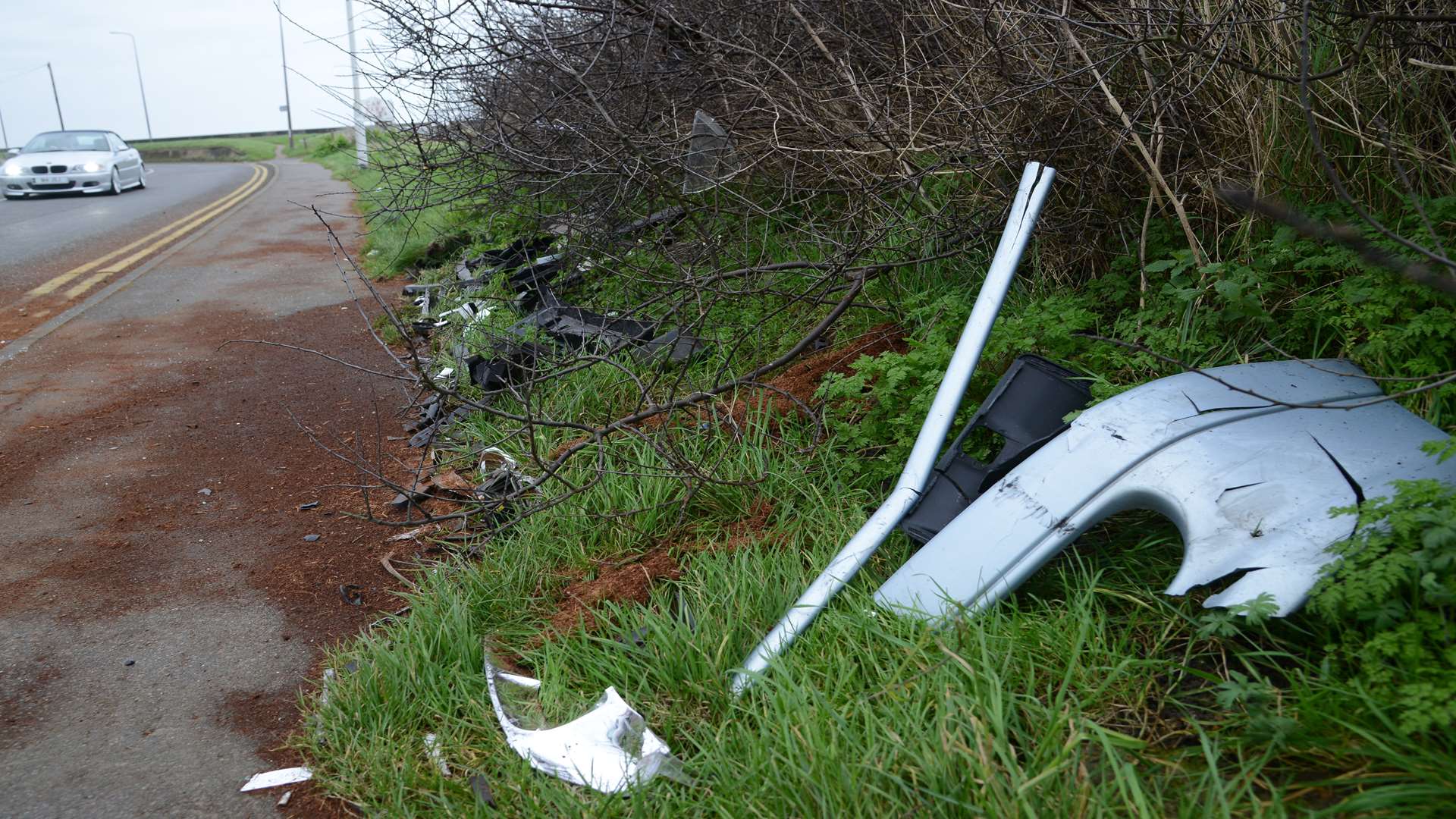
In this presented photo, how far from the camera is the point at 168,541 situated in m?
3.94

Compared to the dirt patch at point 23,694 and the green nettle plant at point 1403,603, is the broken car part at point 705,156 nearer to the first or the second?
the dirt patch at point 23,694

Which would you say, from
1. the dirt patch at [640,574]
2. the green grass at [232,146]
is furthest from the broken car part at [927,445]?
the green grass at [232,146]

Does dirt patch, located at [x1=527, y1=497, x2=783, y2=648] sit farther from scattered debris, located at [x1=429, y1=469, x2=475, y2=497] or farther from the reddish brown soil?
scattered debris, located at [x1=429, y1=469, x2=475, y2=497]

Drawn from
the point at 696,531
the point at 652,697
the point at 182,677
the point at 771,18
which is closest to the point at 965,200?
the point at 771,18

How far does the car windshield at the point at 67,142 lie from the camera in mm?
19000

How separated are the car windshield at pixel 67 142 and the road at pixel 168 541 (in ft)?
43.3

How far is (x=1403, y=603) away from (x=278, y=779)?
8.68 ft

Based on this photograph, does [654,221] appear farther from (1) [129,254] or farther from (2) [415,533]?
(1) [129,254]

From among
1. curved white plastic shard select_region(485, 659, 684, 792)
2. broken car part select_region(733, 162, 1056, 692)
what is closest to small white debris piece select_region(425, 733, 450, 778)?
curved white plastic shard select_region(485, 659, 684, 792)

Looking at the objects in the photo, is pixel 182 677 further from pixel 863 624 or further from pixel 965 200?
pixel 965 200

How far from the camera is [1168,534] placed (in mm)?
2725

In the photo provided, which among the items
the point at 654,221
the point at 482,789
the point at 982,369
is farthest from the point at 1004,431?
the point at 654,221

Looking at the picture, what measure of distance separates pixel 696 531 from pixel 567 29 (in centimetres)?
493

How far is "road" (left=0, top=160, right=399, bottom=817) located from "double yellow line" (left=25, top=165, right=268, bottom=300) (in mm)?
303
